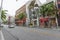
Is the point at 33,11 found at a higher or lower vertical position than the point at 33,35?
higher

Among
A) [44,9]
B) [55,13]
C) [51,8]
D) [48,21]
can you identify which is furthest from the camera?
[48,21]

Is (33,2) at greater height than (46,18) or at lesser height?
greater

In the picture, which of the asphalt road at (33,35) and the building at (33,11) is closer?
the asphalt road at (33,35)

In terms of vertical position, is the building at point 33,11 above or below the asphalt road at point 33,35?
above

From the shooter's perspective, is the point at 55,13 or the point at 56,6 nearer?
the point at 55,13

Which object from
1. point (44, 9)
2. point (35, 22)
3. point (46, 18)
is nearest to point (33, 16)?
point (35, 22)

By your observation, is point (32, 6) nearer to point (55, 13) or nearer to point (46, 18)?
point (46, 18)

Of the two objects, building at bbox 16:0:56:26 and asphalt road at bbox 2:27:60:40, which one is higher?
building at bbox 16:0:56:26

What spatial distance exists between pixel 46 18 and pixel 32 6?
24.1 meters

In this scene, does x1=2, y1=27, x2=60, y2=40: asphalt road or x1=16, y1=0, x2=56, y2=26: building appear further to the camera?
x1=16, y1=0, x2=56, y2=26: building

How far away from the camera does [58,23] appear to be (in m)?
70.3

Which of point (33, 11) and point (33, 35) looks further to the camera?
point (33, 11)

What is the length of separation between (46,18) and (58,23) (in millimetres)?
11151

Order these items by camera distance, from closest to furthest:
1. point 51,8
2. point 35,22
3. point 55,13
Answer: point 55,13 → point 51,8 → point 35,22
